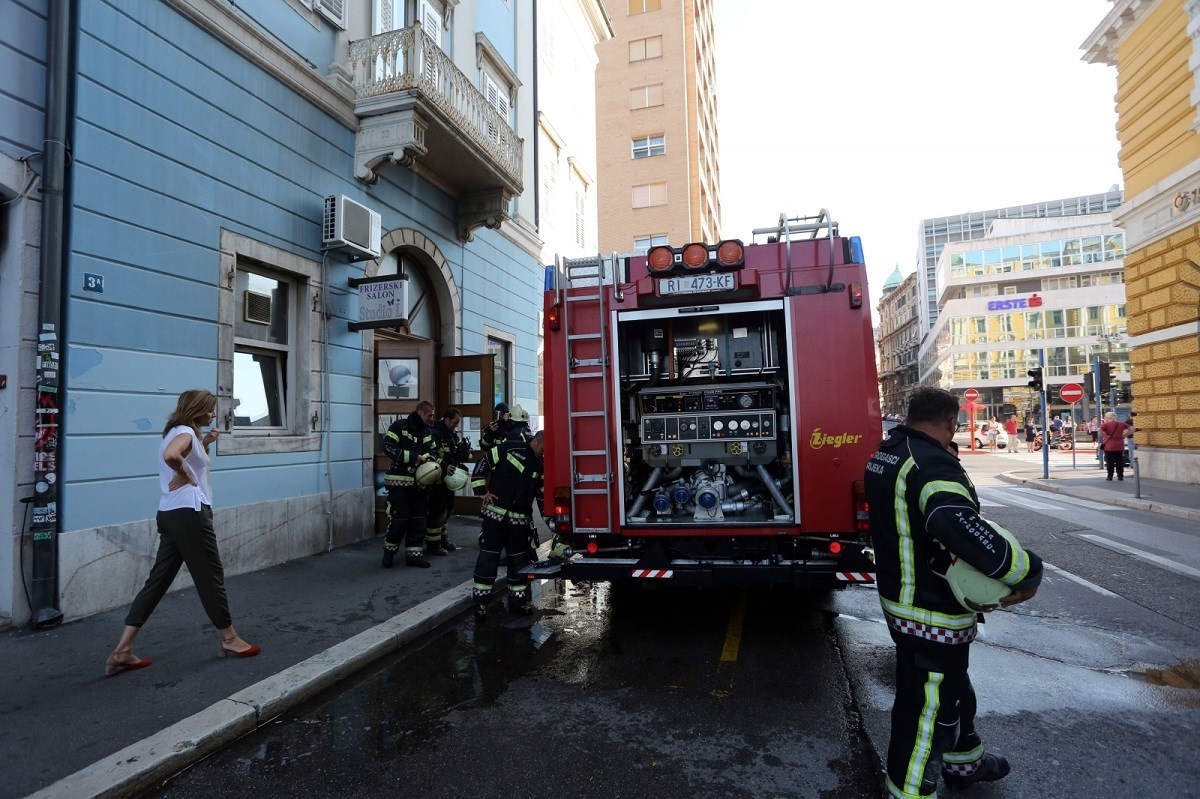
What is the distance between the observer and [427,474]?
717 cm

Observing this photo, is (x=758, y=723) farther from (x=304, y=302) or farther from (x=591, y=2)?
(x=591, y=2)

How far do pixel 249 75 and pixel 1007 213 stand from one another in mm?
102037

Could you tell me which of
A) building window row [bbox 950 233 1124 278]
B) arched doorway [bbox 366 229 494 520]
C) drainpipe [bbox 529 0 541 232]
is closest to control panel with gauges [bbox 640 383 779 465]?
arched doorway [bbox 366 229 494 520]

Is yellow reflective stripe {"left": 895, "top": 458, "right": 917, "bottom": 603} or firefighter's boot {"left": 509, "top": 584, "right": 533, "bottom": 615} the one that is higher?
yellow reflective stripe {"left": 895, "top": 458, "right": 917, "bottom": 603}

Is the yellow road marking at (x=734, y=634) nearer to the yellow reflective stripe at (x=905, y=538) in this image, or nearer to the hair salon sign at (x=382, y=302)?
the yellow reflective stripe at (x=905, y=538)

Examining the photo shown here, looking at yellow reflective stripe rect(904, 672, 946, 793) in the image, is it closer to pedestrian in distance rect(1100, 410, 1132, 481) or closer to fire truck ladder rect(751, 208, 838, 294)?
fire truck ladder rect(751, 208, 838, 294)

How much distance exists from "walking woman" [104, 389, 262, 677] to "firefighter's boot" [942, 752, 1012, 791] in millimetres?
4187

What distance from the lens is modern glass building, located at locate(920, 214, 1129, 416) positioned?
52844 mm

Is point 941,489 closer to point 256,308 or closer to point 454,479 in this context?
point 454,479

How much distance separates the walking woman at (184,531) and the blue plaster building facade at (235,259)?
140cm

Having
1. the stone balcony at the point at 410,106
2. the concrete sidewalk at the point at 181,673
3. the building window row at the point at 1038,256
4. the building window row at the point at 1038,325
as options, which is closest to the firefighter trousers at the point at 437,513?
the concrete sidewalk at the point at 181,673

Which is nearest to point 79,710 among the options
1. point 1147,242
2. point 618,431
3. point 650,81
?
point 618,431

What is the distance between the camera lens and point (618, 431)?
5.16 meters

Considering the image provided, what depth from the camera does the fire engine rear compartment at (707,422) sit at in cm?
510
